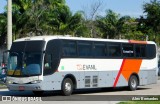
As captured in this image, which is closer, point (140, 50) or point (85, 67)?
point (85, 67)

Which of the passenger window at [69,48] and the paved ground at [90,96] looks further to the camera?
the passenger window at [69,48]

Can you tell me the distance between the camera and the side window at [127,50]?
2640 centimetres

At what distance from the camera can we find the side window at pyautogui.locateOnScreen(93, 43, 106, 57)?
24.3 meters

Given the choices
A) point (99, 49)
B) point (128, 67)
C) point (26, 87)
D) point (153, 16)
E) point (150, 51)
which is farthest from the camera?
point (153, 16)

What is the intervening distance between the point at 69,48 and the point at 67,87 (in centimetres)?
197

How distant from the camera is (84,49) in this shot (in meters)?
23.7

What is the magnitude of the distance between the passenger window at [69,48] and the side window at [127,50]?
14.1 ft

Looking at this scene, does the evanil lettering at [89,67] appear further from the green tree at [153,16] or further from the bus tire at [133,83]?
the green tree at [153,16]

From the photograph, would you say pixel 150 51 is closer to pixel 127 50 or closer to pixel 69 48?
pixel 127 50

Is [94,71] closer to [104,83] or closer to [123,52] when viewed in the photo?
[104,83]

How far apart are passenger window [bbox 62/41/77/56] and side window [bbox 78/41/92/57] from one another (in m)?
0.38

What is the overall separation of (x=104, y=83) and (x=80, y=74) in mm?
2162

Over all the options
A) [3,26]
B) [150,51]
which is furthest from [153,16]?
[150,51]

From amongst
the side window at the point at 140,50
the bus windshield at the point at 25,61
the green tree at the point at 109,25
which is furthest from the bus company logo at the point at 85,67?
the green tree at the point at 109,25
